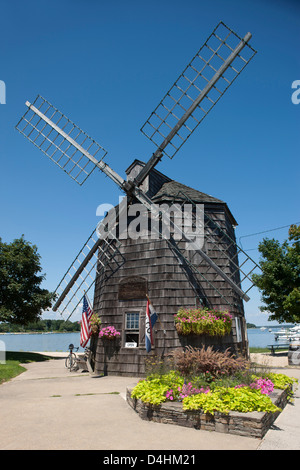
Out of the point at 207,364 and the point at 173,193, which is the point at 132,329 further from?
the point at 173,193

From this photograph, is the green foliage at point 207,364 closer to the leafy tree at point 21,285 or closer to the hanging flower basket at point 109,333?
the hanging flower basket at point 109,333

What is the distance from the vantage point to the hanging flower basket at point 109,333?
12945 millimetres

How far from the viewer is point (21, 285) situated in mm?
22562

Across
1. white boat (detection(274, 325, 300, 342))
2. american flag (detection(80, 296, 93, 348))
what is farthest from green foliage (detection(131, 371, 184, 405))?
white boat (detection(274, 325, 300, 342))

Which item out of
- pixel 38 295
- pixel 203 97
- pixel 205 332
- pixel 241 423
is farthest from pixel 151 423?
pixel 38 295

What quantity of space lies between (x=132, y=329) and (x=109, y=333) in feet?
3.41

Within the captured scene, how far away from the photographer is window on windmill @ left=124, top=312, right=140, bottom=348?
12.9 meters

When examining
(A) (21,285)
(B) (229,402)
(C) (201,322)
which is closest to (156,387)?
(B) (229,402)

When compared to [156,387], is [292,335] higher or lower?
lower

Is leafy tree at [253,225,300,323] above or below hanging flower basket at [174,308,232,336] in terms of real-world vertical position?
above

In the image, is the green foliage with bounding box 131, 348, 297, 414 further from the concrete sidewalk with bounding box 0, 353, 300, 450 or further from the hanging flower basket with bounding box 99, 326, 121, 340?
the hanging flower basket with bounding box 99, 326, 121, 340

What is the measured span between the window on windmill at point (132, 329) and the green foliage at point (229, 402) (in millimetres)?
6960

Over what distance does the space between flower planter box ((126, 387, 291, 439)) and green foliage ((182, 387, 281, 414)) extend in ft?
0.37

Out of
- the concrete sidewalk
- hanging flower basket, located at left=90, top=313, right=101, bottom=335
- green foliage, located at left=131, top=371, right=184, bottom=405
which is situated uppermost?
hanging flower basket, located at left=90, top=313, right=101, bottom=335
